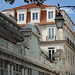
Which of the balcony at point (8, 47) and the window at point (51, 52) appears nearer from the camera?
the balcony at point (8, 47)

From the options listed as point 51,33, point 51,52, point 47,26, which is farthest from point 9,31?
point 51,33

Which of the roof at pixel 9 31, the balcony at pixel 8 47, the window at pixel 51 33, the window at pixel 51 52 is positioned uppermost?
the window at pixel 51 33

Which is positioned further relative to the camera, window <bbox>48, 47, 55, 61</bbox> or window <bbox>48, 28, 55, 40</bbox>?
window <bbox>48, 28, 55, 40</bbox>

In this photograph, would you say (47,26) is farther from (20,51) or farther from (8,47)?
(8,47)

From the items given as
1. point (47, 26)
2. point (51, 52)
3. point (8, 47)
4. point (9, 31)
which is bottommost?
point (8, 47)

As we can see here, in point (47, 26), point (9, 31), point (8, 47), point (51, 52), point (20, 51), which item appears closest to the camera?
point (8, 47)

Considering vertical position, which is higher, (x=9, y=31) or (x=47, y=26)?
(x=47, y=26)

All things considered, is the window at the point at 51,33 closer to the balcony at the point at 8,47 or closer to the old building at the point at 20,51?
the old building at the point at 20,51

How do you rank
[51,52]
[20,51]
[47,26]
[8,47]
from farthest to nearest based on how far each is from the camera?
[47,26] → [51,52] → [20,51] → [8,47]

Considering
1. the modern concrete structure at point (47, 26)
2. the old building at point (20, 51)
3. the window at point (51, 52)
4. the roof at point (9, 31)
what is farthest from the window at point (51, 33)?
the roof at point (9, 31)

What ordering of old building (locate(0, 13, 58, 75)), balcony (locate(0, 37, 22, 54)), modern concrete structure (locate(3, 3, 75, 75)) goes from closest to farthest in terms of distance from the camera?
balcony (locate(0, 37, 22, 54)) < old building (locate(0, 13, 58, 75)) < modern concrete structure (locate(3, 3, 75, 75))

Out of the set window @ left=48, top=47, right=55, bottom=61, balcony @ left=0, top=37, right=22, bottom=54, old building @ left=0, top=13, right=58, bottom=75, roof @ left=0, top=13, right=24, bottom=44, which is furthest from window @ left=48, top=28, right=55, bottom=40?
balcony @ left=0, top=37, right=22, bottom=54

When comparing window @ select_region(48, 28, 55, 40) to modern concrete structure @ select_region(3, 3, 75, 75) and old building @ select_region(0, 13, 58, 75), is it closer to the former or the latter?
modern concrete structure @ select_region(3, 3, 75, 75)

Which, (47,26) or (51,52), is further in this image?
(47,26)
